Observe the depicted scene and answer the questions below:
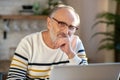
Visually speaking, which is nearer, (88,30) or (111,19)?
(111,19)

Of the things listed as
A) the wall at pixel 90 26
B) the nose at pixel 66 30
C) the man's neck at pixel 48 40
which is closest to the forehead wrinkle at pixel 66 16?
the nose at pixel 66 30

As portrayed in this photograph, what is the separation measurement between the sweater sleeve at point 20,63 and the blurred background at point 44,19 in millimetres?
2106

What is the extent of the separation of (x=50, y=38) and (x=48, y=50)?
8 centimetres

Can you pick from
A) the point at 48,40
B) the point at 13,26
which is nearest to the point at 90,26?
the point at 13,26

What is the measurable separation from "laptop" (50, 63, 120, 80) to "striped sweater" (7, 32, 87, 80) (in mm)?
342

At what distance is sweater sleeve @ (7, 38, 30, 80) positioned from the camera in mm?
1573

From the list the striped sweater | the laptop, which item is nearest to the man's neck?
the striped sweater

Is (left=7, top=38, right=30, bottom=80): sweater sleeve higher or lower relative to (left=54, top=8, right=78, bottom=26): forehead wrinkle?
lower

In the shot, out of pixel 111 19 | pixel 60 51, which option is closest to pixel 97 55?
pixel 111 19

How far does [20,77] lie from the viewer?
1.58 m

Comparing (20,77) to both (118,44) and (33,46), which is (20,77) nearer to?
(33,46)

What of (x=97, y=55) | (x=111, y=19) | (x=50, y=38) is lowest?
(x=97, y=55)

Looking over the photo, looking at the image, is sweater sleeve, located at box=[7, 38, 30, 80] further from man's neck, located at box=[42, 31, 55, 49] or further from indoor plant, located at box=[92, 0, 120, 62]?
indoor plant, located at box=[92, 0, 120, 62]

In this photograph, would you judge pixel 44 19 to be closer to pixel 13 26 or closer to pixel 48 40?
Result: pixel 13 26
